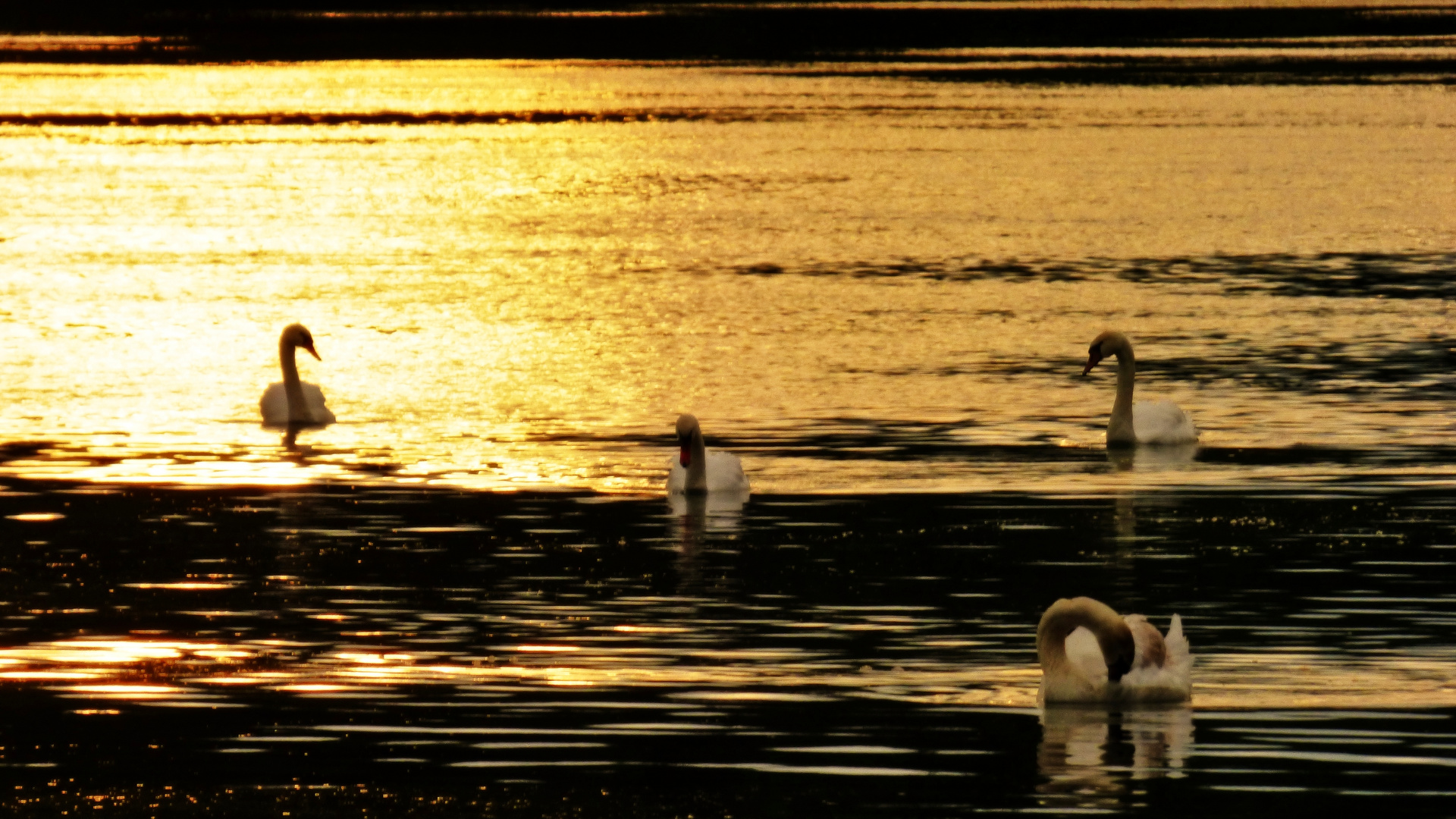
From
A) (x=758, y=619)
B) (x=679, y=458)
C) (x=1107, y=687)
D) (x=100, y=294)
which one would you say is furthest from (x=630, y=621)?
(x=100, y=294)

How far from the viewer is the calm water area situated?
38.7 feet

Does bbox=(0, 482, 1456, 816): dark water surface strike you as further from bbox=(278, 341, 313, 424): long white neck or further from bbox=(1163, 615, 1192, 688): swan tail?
bbox=(278, 341, 313, 424): long white neck

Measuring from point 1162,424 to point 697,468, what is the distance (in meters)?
4.07

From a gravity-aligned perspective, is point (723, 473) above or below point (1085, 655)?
above

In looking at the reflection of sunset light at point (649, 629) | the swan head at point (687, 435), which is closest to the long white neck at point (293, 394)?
the swan head at point (687, 435)

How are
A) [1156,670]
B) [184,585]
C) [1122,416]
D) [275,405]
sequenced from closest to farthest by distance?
[1156,670], [184,585], [1122,416], [275,405]

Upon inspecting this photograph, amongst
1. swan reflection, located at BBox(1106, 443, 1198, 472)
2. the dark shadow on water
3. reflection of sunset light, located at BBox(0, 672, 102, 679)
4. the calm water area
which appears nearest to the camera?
the calm water area

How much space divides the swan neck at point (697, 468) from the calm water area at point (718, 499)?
145mm

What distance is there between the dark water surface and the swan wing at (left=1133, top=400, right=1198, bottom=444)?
81.4 inches

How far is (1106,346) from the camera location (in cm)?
2319

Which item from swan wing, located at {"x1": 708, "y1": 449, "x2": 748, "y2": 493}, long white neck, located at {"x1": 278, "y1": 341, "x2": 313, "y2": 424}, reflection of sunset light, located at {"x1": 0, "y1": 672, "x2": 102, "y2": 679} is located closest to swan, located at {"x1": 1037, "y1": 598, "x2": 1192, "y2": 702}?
reflection of sunset light, located at {"x1": 0, "y1": 672, "x2": 102, "y2": 679}

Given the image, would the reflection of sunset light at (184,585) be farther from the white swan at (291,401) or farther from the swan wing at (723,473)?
the white swan at (291,401)

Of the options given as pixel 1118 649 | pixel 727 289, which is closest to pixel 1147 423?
pixel 1118 649

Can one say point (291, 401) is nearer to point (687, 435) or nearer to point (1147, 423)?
point (687, 435)
